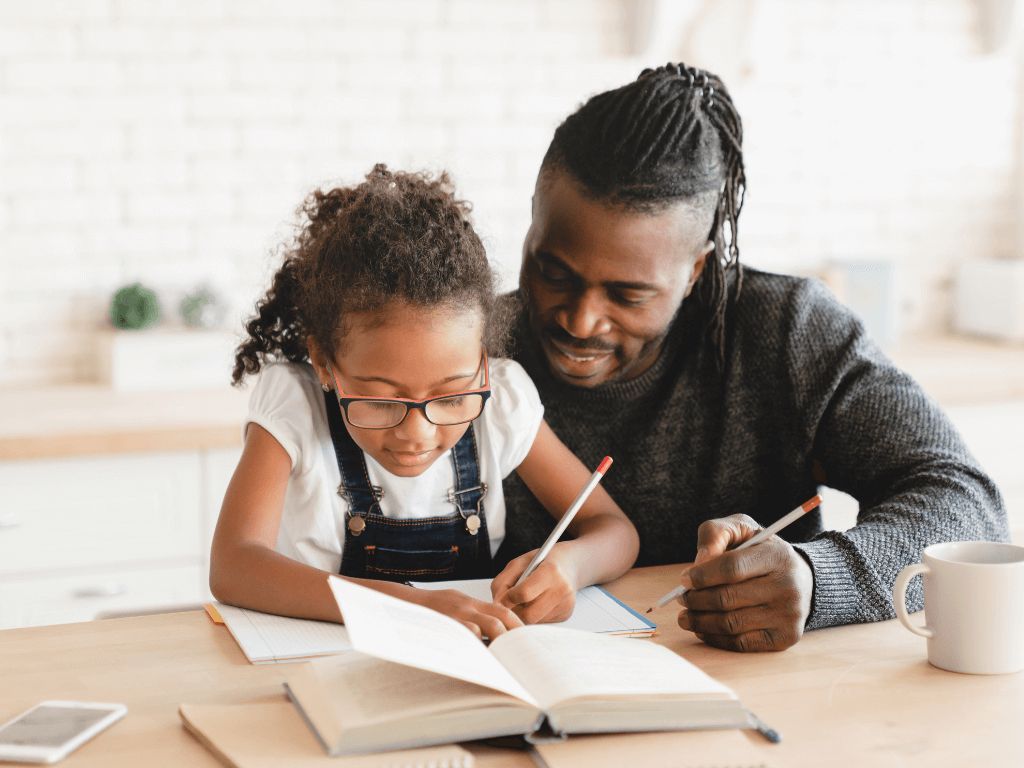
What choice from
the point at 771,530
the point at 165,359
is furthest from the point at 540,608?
the point at 165,359

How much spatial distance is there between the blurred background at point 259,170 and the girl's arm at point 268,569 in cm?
104

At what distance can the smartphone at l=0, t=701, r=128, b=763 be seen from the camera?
3.33ft

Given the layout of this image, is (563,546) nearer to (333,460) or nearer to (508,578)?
(508,578)

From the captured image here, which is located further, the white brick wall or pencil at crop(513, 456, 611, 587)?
the white brick wall

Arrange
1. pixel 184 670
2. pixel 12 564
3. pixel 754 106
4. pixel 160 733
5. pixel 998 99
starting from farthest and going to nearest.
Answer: pixel 998 99
pixel 754 106
pixel 12 564
pixel 184 670
pixel 160 733

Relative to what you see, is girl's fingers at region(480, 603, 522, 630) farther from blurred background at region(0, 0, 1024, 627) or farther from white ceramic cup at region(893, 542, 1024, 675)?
blurred background at region(0, 0, 1024, 627)

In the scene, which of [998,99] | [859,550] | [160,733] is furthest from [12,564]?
[998,99]

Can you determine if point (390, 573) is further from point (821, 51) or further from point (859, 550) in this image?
point (821, 51)

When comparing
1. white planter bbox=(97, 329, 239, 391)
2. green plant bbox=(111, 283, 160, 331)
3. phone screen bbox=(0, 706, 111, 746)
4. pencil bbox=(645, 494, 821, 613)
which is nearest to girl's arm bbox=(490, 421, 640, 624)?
pencil bbox=(645, 494, 821, 613)

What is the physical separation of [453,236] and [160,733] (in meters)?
0.72

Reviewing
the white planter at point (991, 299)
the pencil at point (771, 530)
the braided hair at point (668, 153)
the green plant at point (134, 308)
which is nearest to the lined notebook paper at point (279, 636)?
the pencil at point (771, 530)

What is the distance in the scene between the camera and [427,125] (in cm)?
319

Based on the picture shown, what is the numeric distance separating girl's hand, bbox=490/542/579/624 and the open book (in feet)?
0.57

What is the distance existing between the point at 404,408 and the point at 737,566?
0.44 metres
